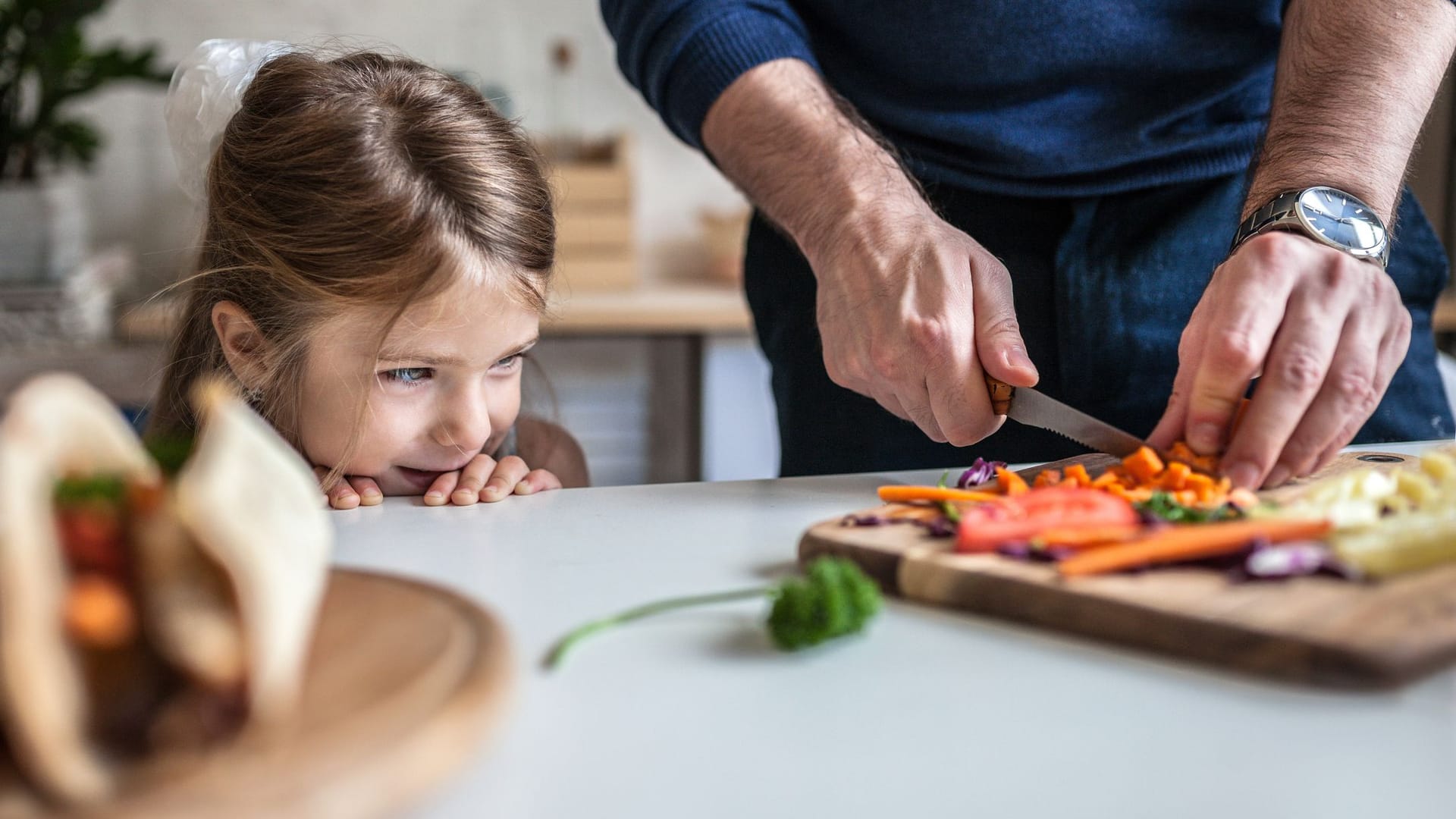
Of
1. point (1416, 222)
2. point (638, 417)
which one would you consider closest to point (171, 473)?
point (1416, 222)

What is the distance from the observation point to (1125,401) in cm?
137

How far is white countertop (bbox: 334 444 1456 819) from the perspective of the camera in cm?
51

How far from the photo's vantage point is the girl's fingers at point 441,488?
1076 mm

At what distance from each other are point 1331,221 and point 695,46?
2.14ft

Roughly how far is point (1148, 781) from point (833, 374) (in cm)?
68

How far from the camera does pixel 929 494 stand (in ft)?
2.92

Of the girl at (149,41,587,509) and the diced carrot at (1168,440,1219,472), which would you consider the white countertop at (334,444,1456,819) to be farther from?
the girl at (149,41,587,509)

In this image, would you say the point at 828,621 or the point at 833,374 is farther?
the point at 833,374

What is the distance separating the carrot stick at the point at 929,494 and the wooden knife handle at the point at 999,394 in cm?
14

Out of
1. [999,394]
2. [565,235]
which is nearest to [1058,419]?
[999,394]

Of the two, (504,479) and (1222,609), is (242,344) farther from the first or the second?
(1222,609)

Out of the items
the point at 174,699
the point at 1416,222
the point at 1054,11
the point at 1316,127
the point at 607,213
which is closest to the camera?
the point at 174,699

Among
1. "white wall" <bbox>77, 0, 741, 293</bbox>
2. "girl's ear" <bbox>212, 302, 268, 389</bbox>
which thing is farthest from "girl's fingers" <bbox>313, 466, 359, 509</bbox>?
"white wall" <bbox>77, 0, 741, 293</bbox>

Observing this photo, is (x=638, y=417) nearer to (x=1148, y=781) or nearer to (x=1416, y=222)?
(x=1416, y=222)
